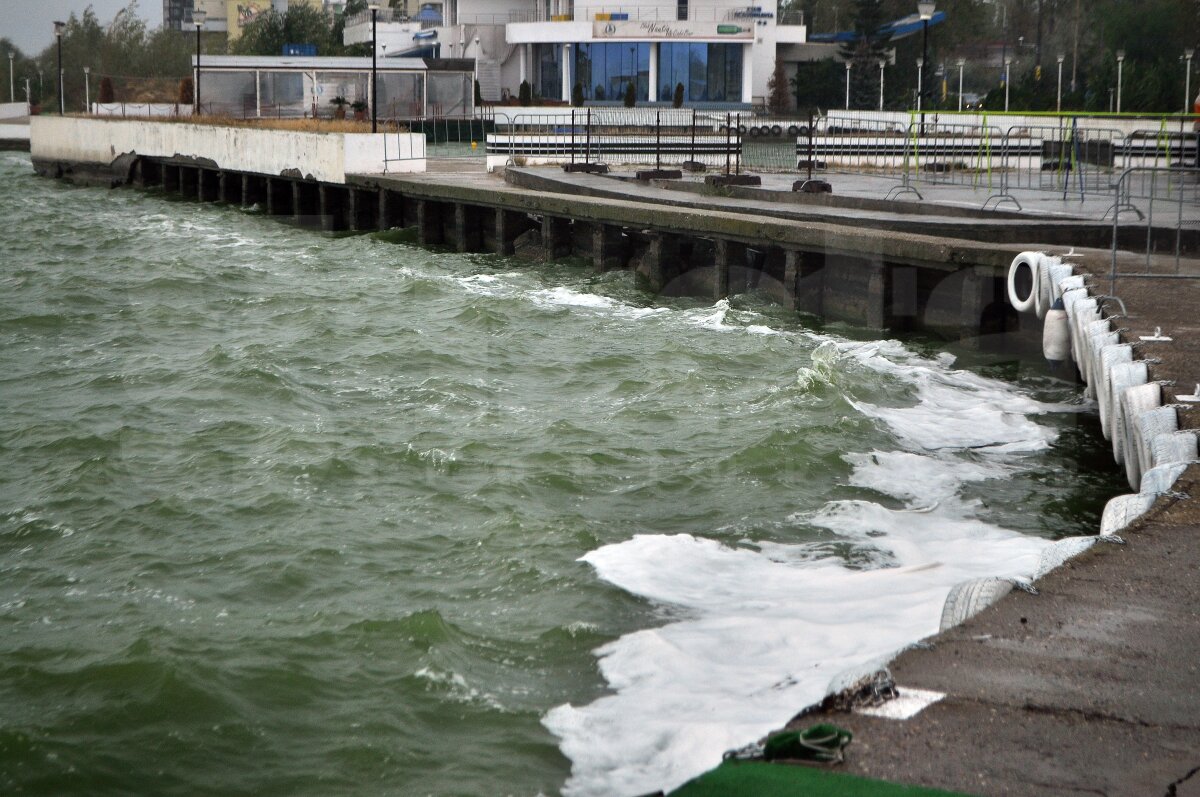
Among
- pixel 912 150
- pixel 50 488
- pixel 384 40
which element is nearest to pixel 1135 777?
pixel 50 488

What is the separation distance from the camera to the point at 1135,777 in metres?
4.02

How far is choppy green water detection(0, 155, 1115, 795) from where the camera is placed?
635 centimetres

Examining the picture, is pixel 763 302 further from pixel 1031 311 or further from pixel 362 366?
pixel 362 366

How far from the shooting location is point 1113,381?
30.1ft

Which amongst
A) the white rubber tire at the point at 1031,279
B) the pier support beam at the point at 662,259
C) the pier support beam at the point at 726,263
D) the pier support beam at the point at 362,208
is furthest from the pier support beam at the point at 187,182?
the white rubber tire at the point at 1031,279

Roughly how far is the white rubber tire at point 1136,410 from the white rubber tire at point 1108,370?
75 cm

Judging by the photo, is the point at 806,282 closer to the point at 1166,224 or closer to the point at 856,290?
the point at 856,290

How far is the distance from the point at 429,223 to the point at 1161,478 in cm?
2307

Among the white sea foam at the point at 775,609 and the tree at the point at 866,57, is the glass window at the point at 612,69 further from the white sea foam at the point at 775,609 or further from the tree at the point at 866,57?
the white sea foam at the point at 775,609

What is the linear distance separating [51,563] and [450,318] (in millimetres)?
10067

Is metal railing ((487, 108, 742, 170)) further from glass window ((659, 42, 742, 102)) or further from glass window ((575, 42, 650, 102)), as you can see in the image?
glass window ((659, 42, 742, 102))

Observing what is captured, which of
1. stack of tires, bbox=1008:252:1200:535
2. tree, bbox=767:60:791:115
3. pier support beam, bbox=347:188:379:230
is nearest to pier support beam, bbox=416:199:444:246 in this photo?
pier support beam, bbox=347:188:379:230

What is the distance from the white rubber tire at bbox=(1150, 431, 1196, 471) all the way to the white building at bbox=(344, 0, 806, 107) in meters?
60.7

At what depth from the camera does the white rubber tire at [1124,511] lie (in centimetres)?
672
